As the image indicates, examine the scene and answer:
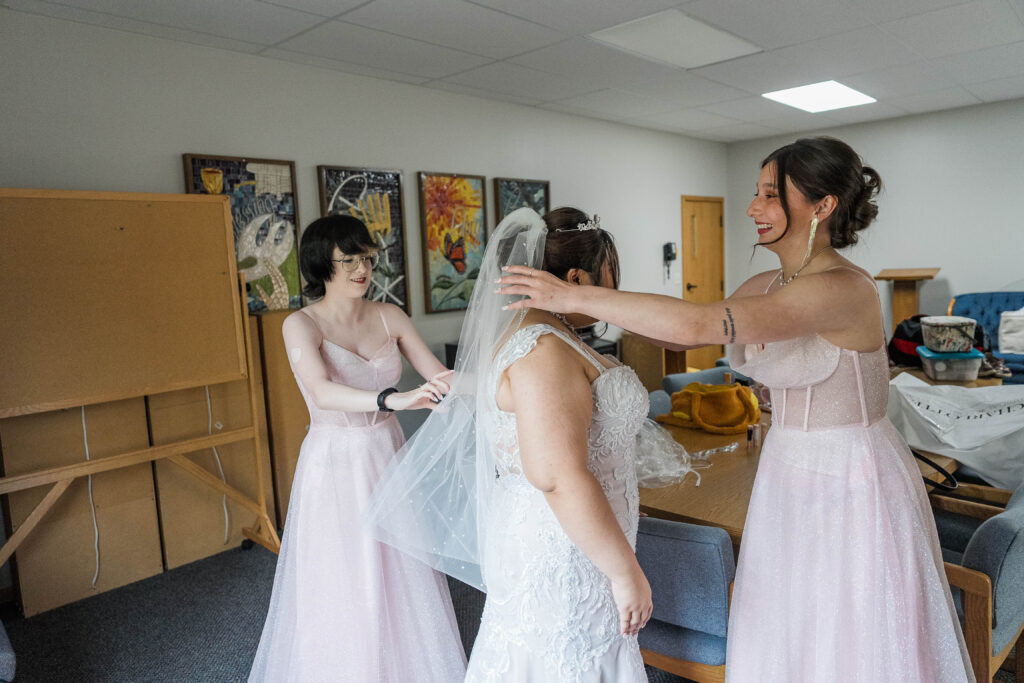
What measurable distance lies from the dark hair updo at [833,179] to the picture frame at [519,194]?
12.2 feet

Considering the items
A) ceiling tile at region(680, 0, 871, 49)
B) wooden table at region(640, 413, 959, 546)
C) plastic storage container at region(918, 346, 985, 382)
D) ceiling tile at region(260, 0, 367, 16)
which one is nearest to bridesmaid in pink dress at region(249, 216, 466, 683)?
wooden table at region(640, 413, 959, 546)

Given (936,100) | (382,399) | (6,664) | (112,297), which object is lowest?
(6,664)

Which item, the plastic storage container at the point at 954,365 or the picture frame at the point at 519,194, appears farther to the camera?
the picture frame at the point at 519,194

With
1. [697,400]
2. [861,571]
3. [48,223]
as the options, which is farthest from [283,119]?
[861,571]

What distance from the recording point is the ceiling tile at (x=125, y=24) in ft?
10.2

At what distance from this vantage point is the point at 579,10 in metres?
3.53

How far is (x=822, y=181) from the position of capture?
159cm

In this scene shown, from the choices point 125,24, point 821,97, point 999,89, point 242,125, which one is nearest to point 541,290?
point 125,24

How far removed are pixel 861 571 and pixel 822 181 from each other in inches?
35.6

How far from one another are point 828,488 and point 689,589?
472 millimetres

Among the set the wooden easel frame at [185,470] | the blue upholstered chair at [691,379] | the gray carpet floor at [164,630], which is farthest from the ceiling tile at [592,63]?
the gray carpet floor at [164,630]

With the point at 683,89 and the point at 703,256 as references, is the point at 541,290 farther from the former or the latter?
the point at 703,256

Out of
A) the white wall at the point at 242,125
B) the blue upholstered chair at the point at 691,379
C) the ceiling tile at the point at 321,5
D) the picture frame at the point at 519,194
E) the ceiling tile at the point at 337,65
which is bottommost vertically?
the blue upholstered chair at the point at 691,379

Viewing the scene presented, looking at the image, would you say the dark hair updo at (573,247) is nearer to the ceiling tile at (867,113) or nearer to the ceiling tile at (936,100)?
the ceiling tile at (936,100)
